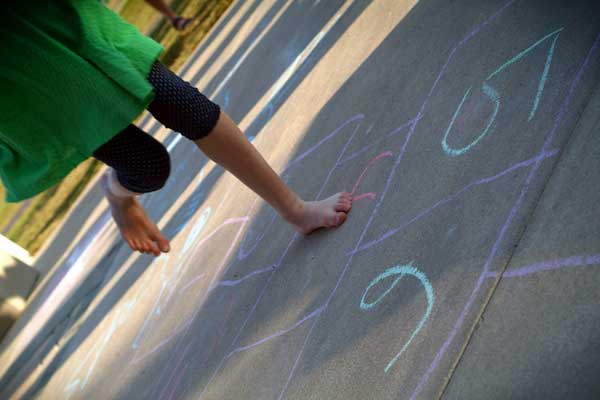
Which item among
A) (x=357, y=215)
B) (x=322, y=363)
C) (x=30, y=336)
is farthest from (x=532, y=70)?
(x=30, y=336)

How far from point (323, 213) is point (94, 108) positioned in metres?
0.70

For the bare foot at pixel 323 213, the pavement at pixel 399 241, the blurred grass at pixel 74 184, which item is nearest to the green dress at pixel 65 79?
the bare foot at pixel 323 213

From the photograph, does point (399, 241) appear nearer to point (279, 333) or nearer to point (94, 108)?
point (279, 333)

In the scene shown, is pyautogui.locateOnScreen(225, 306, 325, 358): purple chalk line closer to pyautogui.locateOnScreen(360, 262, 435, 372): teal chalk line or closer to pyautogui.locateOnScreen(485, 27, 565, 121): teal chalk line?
pyautogui.locateOnScreen(360, 262, 435, 372): teal chalk line

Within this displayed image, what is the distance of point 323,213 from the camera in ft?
5.72

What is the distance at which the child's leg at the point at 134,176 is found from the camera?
1704 mm

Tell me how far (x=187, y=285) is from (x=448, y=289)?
145 centimetres

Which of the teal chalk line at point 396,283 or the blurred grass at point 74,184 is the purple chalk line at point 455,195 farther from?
the blurred grass at point 74,184

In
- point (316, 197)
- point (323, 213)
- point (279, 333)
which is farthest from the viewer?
point (316, 197)

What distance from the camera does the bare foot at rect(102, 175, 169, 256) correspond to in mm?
1979

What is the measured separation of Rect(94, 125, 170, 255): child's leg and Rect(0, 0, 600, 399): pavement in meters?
0.35

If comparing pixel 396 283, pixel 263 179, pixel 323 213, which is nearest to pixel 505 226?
pixel 396 283

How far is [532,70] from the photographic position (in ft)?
4.76

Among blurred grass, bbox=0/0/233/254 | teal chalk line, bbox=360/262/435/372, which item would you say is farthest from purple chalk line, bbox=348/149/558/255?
blurred grass, bbox=0/0/233/254
